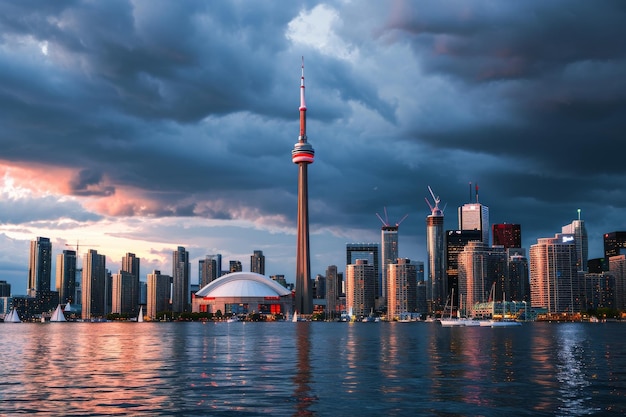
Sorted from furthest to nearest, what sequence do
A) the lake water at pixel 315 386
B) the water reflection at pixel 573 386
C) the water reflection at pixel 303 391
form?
the lake water at pixel 315 386 < the water reflection at pixel 573 386 < the water reflection at pixel 303 391

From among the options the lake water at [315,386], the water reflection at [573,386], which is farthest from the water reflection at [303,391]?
the water reflection at [573,386]

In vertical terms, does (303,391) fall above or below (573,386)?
above

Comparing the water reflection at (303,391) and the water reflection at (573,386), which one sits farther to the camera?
the water reflection at (573,386)

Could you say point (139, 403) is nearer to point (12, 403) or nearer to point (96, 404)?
point (96, 404)

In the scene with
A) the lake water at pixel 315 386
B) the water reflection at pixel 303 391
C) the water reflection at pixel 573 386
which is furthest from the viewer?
the lake water at pixel 315 386

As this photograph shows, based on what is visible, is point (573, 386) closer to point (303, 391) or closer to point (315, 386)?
point (315, 386)

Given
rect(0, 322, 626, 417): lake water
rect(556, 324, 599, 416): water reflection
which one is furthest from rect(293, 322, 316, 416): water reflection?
rect(556, 324, 599, 416): water reflection

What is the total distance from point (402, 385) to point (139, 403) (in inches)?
943

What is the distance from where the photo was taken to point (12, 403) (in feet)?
175

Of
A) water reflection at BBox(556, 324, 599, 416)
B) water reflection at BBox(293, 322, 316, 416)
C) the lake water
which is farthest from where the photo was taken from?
the lake water

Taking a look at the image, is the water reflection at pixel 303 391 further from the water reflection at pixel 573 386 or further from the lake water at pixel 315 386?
the water reflection at pixel 573 386

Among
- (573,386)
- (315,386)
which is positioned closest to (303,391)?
(315,386)

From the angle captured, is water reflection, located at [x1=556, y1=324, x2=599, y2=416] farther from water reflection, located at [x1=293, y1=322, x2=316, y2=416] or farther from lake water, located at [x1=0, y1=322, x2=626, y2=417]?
water reflection, located at [x1=293, y1=322, x2=316, y2=416]

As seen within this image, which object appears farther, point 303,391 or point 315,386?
point 315,386
